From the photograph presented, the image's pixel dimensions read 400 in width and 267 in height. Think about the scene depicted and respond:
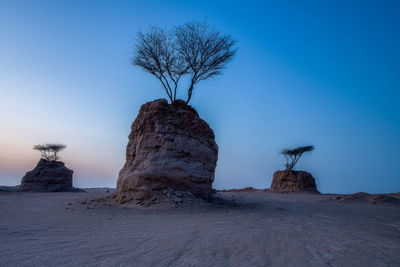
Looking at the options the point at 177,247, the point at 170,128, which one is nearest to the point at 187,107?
the point at 170,128

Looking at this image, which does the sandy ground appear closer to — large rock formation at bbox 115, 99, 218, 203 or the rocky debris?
large rock formation at bbox 115, 99, 218, 203

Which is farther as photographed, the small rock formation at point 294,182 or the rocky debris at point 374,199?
the small rock formation at point 294,182

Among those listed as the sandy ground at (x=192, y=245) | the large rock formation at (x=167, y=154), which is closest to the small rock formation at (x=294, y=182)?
the large rock formation at (x=167, y=154)

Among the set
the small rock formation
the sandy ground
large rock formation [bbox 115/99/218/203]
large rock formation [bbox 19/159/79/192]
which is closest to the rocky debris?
large rock formation [bbox 115/99/218/203]

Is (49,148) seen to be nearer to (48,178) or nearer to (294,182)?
(48,178)

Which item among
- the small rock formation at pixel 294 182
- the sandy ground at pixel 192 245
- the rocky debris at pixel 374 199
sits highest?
the small rock formation at pixel 294 182

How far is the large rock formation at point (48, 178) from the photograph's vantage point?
63.9 ft

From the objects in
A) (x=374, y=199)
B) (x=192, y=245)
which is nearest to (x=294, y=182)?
(x=374, y=199)

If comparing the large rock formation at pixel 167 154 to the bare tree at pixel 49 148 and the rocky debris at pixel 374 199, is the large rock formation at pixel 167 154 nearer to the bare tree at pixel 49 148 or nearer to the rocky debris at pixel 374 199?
the rocky debris at pixel 374 199

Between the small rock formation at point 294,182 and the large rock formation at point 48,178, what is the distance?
19460mm

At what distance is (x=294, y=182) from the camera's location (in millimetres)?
22812

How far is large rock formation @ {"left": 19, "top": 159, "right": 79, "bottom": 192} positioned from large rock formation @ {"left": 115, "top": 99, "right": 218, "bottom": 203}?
1480 cm

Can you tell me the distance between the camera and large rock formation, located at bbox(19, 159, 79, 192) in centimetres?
1946

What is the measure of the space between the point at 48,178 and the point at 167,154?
17.1 m
